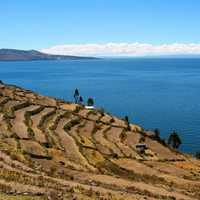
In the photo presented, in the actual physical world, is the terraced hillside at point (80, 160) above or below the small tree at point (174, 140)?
above

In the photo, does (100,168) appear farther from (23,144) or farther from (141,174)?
(23,144)

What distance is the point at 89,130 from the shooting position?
8538cm

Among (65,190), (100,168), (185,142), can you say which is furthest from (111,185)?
(185,142)

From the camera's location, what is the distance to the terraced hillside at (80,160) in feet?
105

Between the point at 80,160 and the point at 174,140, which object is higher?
the point at 80,160

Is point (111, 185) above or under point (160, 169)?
above

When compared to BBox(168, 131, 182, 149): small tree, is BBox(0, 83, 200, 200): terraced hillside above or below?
above

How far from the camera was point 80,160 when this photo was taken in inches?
2245

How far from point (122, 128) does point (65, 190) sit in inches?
2522

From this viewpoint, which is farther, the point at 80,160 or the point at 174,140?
the point at 174,140

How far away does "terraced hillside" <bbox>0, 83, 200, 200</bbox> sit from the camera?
32125mm

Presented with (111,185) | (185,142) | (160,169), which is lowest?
(185,142)

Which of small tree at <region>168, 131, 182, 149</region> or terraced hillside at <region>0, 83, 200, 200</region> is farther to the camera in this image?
small tree at <region>168, 131, 182, 149</region>

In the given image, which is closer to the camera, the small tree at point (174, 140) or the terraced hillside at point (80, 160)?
the terraced hillside at point (80, 160)
